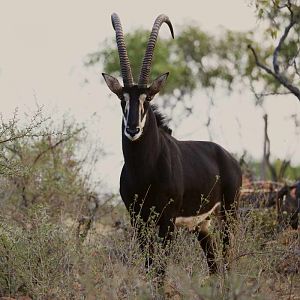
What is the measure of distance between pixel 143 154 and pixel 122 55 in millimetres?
1289

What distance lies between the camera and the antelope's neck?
9758 millimetres

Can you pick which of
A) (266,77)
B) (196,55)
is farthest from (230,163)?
(196,55)

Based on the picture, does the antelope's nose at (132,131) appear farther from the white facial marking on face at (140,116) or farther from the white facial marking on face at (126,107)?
the white facial marking on face at (126,107)

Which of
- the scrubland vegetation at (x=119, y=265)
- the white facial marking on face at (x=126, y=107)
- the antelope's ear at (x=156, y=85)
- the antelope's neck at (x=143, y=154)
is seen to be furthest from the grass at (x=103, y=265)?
the antelope's ear at (x=156, y=85)

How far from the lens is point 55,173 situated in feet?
44.8

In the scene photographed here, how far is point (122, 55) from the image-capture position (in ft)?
33.8

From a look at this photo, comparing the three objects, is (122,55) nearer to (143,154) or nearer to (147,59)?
(147,59)

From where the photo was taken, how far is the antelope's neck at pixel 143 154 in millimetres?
9758

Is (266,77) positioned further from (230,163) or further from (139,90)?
(139,90)

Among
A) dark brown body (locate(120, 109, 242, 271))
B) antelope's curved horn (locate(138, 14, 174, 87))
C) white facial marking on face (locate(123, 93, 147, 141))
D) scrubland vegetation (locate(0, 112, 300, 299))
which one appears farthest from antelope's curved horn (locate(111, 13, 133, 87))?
scrubland vegetation (locate(0, 112, 300, 299))

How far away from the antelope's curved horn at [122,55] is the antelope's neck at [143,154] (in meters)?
0.48

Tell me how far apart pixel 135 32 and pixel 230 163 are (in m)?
22.3

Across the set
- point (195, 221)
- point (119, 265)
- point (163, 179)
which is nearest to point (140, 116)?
point (163, 179)

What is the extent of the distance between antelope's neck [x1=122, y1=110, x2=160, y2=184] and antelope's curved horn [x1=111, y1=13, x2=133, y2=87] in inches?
19.0
